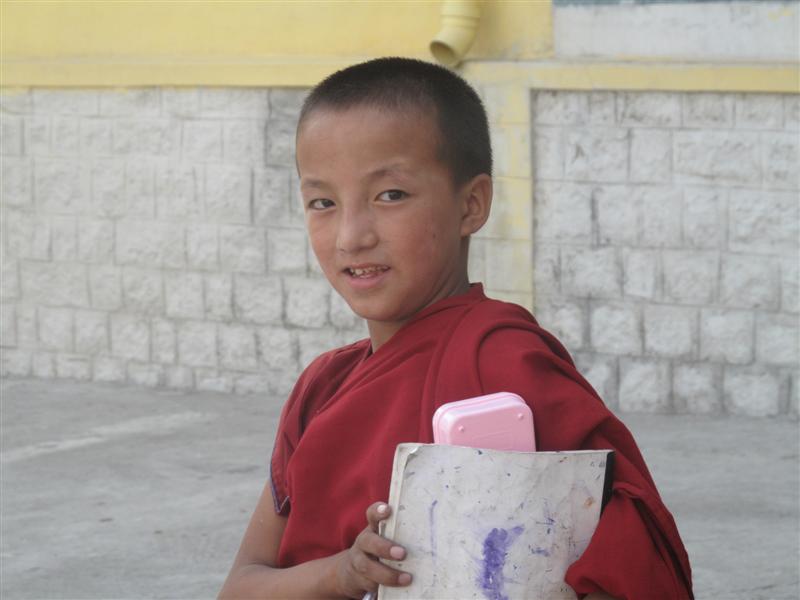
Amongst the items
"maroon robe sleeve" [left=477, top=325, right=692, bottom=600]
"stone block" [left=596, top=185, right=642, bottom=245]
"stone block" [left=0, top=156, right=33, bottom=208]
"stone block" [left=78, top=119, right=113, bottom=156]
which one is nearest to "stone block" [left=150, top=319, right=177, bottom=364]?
"stone block" [left=78, top=119, right=113, bottom=156]

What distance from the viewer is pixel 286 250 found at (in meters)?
7.59

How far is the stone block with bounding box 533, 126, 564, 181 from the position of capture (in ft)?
22.5

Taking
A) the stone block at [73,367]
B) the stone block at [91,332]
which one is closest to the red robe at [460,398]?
the stone block at [91,332]

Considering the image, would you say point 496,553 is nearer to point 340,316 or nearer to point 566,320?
point 566,320

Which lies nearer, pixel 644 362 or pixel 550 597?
pixel 550 597

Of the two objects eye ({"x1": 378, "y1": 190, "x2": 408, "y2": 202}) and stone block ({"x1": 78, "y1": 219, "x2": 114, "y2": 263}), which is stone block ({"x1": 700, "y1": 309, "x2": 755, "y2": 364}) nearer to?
stone block ({"x1": 78, "y1": 219, "x2": 114, "y2": 263})

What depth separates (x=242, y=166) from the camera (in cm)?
768

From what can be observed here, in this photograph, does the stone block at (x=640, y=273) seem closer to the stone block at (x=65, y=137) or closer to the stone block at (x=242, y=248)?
the stone block at (x=242, y=248)

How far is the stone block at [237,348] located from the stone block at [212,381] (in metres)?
0.06

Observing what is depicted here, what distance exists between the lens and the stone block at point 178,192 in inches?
308

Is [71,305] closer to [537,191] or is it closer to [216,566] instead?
[537,191]

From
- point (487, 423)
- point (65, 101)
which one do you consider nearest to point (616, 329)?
point (65, 101)

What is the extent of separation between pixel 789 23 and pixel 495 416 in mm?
4948

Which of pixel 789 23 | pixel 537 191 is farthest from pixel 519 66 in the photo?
pixel 789 23
